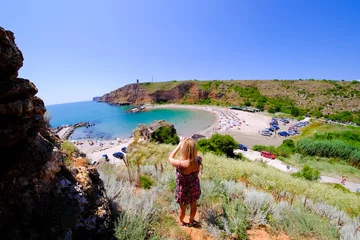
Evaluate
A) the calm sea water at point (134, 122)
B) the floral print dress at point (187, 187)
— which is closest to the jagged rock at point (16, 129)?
the floral print dress at point (187, 187)

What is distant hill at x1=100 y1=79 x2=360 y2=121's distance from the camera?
61375 mm

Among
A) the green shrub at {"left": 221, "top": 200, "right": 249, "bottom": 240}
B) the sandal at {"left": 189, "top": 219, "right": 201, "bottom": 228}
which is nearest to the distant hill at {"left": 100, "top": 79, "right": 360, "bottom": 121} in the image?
the green shrub at {"left": 221, "top": 200, "right": 249, "bottom": 240}

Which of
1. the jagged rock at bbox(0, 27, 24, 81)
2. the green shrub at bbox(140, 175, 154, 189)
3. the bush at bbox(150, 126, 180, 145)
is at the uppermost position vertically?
the jagged rock at bbox(0, 27, 24, 81)

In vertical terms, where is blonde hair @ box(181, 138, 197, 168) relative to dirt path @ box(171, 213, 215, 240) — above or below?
above

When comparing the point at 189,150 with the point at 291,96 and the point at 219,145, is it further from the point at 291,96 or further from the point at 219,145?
the point at 291,96

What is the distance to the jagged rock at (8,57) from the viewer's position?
1657 mm

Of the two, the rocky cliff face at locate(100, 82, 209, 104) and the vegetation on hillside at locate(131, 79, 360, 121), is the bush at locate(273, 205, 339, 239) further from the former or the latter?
the rocky cliff face at locate(100, 82, 209, 104)

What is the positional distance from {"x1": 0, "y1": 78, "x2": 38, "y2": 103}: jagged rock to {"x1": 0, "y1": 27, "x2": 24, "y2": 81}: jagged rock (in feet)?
0.22

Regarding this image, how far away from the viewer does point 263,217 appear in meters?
3.49

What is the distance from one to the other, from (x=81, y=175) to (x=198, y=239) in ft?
7.13

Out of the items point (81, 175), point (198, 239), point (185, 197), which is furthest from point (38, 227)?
point (198, 239)

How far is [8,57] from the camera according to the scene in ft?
5.63

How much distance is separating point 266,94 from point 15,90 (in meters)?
90.6

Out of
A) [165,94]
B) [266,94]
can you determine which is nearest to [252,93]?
[266,94]
